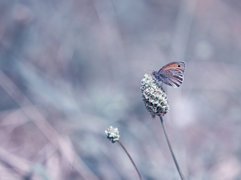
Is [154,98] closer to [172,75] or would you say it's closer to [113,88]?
[172,75]

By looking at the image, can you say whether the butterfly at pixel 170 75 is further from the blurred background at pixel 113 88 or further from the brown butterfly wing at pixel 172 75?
the blurred background at pixel 113 88

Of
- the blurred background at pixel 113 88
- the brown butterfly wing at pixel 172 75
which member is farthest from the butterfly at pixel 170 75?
the blurred background at pixel 113 88

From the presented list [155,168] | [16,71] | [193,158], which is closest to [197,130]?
[193,158]

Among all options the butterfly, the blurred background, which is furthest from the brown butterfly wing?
the blurred background

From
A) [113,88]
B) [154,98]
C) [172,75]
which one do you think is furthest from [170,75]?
[113,88]

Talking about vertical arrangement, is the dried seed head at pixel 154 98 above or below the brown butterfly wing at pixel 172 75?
below

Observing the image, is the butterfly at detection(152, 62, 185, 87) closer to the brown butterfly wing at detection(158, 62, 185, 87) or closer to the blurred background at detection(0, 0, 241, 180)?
the brown butterfly wing at detection(158, 62, 185, 87)
